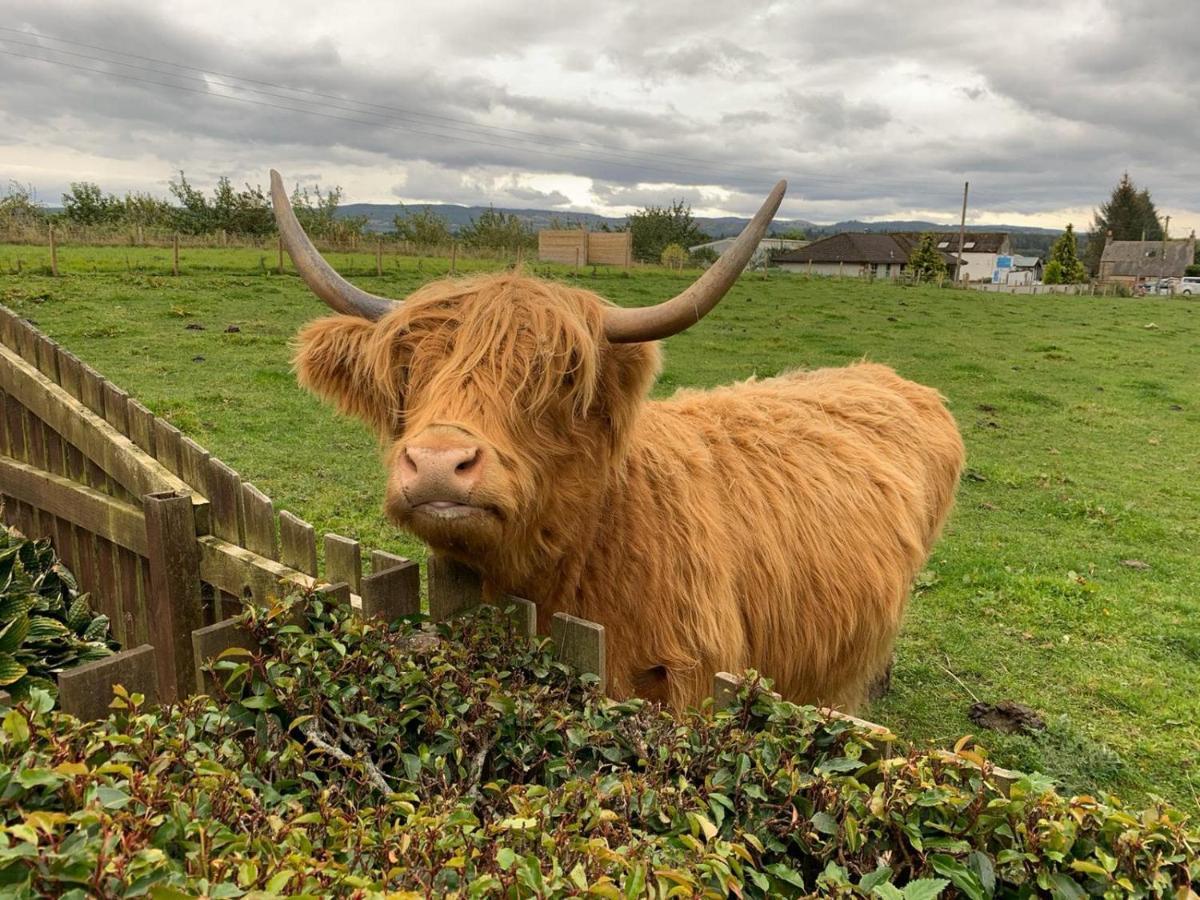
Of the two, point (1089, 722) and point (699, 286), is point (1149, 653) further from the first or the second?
point (699, 286)

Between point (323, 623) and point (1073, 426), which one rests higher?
point (323, 623)

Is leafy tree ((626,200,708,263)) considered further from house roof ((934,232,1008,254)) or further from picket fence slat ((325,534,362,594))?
picket fence slat ((325,534,362,594))

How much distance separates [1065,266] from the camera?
67.9m

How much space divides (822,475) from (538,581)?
1862mm

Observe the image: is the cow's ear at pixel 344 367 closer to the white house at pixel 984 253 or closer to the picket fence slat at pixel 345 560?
the picket fence slat at pixel 345 560

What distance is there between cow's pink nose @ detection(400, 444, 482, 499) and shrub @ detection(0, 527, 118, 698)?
1365 mm

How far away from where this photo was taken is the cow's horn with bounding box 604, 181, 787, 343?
2.51 meters

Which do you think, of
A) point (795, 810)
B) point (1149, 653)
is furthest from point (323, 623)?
point (1149, 653)

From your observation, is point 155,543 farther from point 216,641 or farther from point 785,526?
point 785,526

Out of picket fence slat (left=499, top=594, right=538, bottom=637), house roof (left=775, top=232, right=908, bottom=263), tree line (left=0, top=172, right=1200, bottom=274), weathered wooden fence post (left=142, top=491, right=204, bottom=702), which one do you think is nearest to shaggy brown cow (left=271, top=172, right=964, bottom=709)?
picket fence slat (left=499, top=594, right=538, bottom=637)

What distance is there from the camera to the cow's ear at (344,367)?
287cm

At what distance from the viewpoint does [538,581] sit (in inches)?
108

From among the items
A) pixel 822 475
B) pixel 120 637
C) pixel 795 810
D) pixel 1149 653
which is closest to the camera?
pixel 795 810

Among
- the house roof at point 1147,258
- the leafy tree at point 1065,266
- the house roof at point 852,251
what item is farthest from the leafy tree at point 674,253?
the house roof at point 1147,258
